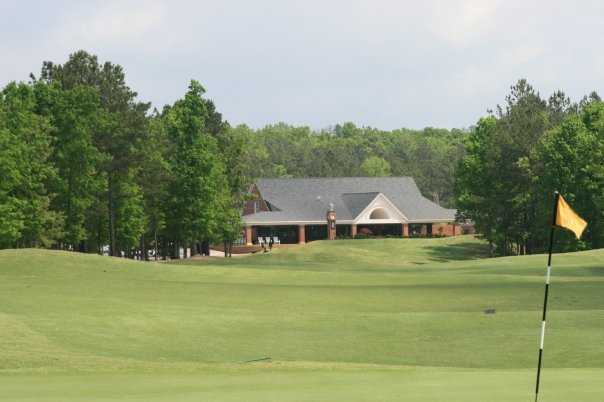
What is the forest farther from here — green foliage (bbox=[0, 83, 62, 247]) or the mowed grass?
the mowed grass

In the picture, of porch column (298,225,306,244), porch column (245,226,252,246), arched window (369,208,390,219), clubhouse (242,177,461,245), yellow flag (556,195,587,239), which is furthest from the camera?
arched window (369,208,390,219)

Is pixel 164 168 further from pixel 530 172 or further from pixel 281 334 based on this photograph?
→ pixel 281 334

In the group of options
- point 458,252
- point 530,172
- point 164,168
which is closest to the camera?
point 164,168

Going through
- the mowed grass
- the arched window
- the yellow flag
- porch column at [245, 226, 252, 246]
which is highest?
the arched window

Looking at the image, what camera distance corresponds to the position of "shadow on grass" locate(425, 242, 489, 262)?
94.6m

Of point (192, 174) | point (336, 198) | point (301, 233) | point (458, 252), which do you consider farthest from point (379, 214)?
point (192, 174)

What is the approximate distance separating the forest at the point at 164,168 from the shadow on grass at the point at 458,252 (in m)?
1.51

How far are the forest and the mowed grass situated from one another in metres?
13.3

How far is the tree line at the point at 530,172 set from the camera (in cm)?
8156

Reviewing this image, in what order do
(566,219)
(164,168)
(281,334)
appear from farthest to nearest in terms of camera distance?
(164,168)
(281,334)
(566,219)

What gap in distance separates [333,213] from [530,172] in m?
29.9

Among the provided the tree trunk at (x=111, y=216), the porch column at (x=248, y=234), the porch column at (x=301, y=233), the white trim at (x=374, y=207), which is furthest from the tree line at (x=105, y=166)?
the white trim at (x=374, y=207)

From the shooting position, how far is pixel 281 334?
2986 cm

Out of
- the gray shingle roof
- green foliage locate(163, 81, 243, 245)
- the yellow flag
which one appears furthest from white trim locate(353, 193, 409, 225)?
the yellow flag
